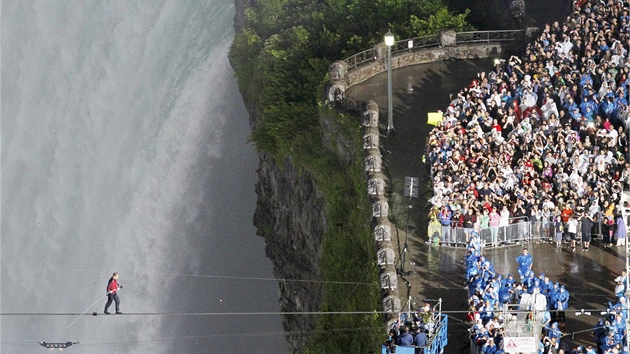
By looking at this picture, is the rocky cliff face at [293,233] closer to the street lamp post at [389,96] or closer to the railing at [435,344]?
the street lamp post at [389,96]

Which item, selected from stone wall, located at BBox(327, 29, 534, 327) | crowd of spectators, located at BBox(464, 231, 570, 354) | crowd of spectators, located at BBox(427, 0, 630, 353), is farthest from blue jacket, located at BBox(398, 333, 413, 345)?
stone wall, located at BBox(327, 29, 534, 327)

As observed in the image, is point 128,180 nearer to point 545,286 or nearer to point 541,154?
point 541,154

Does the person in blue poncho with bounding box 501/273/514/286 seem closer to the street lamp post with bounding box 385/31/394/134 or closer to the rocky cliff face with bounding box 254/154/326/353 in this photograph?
the street lamp post with bounding box 385/31/394/134

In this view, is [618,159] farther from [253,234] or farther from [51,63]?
[51,63]

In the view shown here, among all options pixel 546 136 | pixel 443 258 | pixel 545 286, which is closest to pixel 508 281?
pixel 545 286

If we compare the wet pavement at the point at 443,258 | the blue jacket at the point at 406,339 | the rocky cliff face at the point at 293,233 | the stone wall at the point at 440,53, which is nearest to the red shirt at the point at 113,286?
the wet pavement at the point at 443,258

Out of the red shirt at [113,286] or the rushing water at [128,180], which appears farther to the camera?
the rushing water at [128,180]
